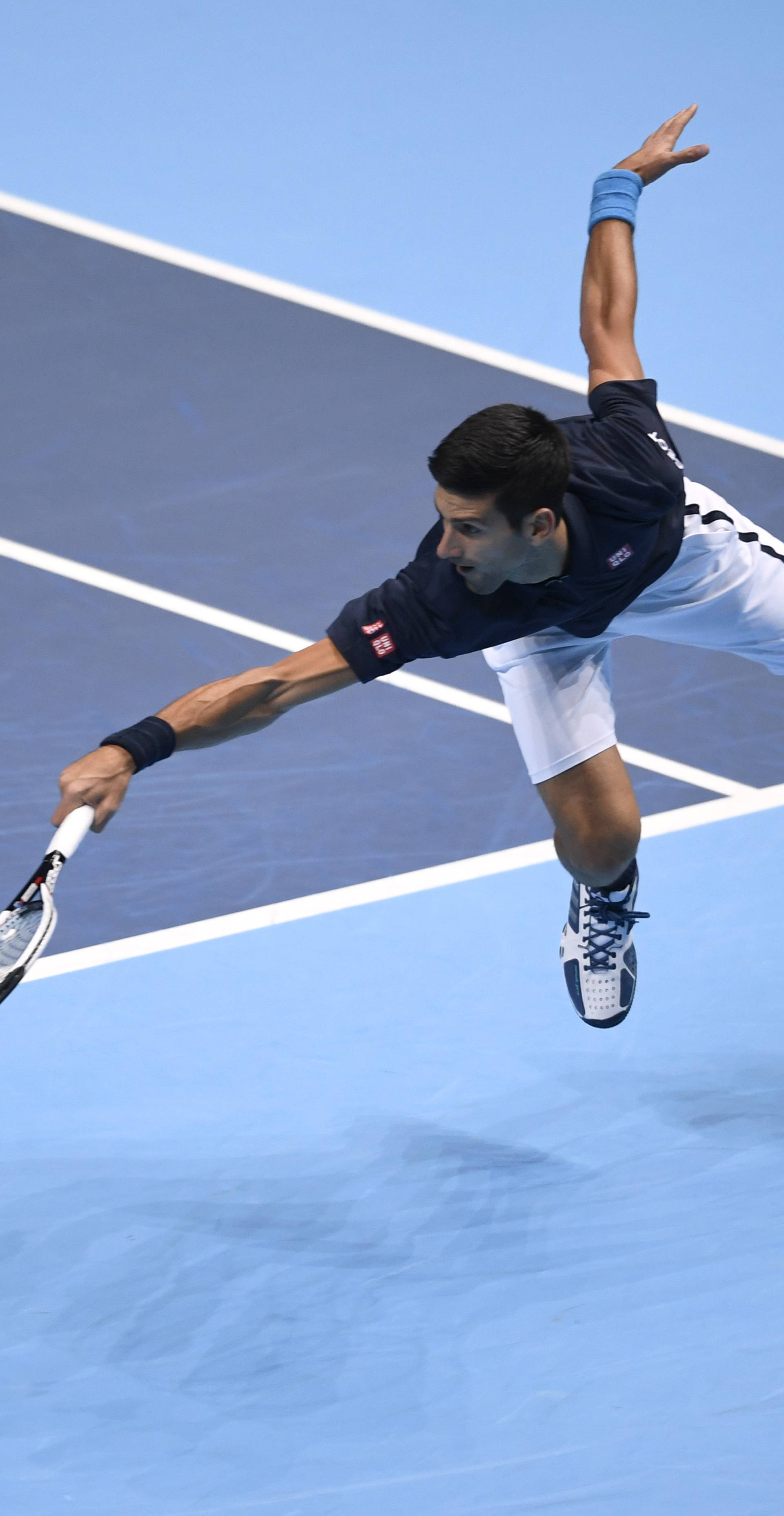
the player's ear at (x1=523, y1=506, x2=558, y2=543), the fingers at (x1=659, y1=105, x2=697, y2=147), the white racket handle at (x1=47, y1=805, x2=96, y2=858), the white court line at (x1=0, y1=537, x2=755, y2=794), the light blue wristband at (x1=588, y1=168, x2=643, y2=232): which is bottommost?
the white court line at (x1=0, y1=537, x2=755, y2=794)

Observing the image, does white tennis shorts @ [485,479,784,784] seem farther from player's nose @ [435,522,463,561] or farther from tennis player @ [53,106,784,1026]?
player's nose @ [435,522,463,561]

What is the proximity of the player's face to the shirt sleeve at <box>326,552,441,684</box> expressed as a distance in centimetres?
13

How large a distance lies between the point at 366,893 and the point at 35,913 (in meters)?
2.42

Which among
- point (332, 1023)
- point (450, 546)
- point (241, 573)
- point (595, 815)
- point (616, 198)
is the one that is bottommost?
point (332, 1023)

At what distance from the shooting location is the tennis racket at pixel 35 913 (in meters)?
3.44

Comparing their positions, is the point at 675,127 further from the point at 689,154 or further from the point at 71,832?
the point at 71,832

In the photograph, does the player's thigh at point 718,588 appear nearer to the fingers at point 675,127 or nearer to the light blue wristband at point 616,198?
the light blue wristband at point 616,198

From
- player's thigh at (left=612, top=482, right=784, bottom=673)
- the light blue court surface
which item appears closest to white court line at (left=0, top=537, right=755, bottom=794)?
the light blue court surface

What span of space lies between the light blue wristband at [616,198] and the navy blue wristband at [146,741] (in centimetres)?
193

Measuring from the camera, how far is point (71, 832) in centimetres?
345

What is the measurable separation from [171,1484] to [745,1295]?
134cm

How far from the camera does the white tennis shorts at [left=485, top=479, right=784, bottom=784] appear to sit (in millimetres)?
4520

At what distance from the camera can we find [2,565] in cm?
712

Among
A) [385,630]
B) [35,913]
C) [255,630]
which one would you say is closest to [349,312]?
[255,630]
